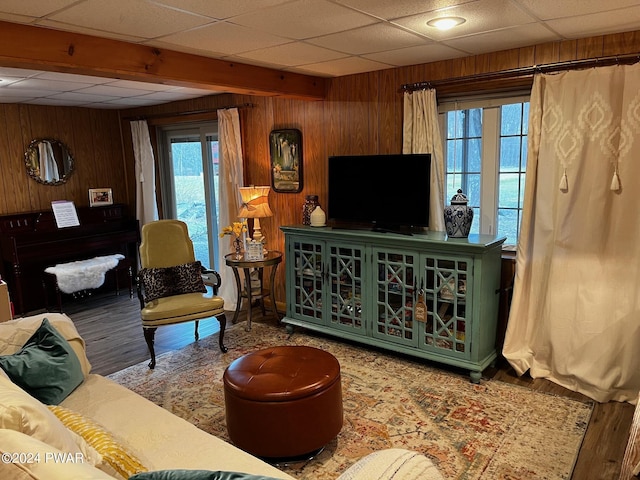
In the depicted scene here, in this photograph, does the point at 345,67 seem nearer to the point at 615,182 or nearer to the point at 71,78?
the point at 615,182

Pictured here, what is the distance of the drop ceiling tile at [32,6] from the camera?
2113 mm

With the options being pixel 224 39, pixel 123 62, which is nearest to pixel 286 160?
pixel 224 39

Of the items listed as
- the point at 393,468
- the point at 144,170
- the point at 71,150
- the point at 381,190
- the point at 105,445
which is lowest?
the point at 105,445

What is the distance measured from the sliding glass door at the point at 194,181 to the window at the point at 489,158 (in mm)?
2870

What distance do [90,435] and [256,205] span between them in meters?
3.02

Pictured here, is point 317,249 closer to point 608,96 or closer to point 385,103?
point 385,103

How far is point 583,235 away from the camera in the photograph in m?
3.16

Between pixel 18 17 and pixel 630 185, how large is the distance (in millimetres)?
3536

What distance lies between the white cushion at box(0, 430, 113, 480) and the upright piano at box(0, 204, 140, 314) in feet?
15.0

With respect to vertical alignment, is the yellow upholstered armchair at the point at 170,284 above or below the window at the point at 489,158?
below

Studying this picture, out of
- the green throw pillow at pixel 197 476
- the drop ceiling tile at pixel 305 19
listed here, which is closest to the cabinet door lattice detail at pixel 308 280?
the drop ceiling tile at pixel 305 19

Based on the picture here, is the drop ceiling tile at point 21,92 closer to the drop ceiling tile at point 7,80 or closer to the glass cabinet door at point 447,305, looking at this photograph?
the drop ceiling tile at point 7,80

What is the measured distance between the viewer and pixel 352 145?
4254 mm

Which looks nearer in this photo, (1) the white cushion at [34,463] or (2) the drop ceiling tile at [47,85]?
(1) the white cushion at [34,463]
